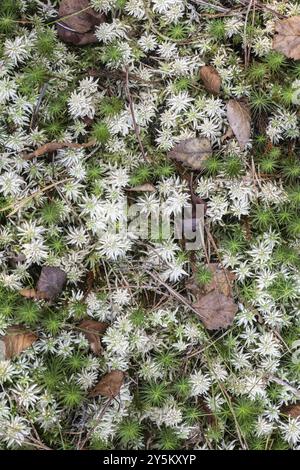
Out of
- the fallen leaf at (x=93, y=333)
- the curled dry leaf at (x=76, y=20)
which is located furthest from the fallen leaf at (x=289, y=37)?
the fallen leaf at (x=93, y=333)

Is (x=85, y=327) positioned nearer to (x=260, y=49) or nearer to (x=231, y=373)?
(x=231, y=373)

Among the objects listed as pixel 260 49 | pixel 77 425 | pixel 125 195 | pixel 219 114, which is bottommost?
pixel 77 425

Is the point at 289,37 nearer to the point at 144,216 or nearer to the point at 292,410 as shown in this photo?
the point at 144,216

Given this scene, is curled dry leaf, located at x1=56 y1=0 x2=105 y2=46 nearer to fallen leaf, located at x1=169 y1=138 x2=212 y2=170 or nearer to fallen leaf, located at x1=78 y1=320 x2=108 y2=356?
fallen leaf, located at x1=169 y1=138 x2=212 y2=170

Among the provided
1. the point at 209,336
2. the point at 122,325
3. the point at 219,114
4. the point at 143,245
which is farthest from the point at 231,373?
the point at 219,114

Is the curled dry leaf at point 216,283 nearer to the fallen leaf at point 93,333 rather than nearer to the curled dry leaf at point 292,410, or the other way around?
the fallen leaf at point 93,333

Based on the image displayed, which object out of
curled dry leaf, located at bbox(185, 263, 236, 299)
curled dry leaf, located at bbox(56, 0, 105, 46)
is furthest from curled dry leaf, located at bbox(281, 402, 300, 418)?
curled dry leaf, located at bbox(56, 0, 105, 46)

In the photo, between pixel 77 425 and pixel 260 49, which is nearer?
pixel 77 425

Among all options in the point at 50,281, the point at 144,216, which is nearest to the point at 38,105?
the point at 144,216
